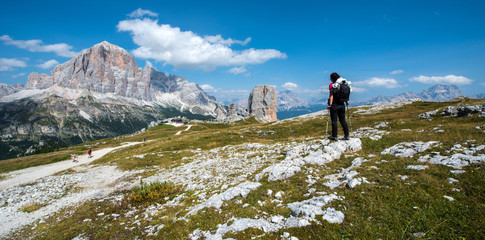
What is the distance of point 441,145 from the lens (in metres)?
12.9

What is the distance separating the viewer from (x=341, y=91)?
15492 millimetres

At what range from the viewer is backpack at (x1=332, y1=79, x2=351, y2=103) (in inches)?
608

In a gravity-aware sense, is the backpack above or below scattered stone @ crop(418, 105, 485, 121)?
above

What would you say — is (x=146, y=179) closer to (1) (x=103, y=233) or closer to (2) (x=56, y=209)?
(2) (x=56, y=209)

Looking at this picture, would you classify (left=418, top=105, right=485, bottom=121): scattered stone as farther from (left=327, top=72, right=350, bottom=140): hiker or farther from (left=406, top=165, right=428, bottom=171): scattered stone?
(left=406, top=165, right=428, bottom=171): scattered stone

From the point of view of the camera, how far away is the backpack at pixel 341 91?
608 inches

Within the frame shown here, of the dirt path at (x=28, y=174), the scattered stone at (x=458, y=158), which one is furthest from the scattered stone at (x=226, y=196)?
the dirt path at (x=28, y=174)

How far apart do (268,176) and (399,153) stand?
9.00 m

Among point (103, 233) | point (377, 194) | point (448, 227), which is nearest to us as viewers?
point (448, 227)

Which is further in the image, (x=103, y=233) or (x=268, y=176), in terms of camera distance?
(x=268, y=176)

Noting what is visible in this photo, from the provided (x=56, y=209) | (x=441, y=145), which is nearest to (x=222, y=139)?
(x=56, y=209)

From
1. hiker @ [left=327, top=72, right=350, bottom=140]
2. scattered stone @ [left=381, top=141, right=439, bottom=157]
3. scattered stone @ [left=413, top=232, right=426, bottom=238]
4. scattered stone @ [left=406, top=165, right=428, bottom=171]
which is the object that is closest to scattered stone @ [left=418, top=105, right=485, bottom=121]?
scattered stone @ [left=381, top=141, right=439, bottom=157]

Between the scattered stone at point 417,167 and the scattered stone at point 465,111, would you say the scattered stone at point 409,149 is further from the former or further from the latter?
the scattered stone at point 465,111

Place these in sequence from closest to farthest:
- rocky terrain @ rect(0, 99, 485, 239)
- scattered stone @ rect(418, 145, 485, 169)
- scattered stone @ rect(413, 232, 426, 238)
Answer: scattered stone @ rect(413, 232, 426, 238) → rocky terrain @ rect(0, 99, 485, 239) → scattered stone @ rect(418, 145, 485, 169)
